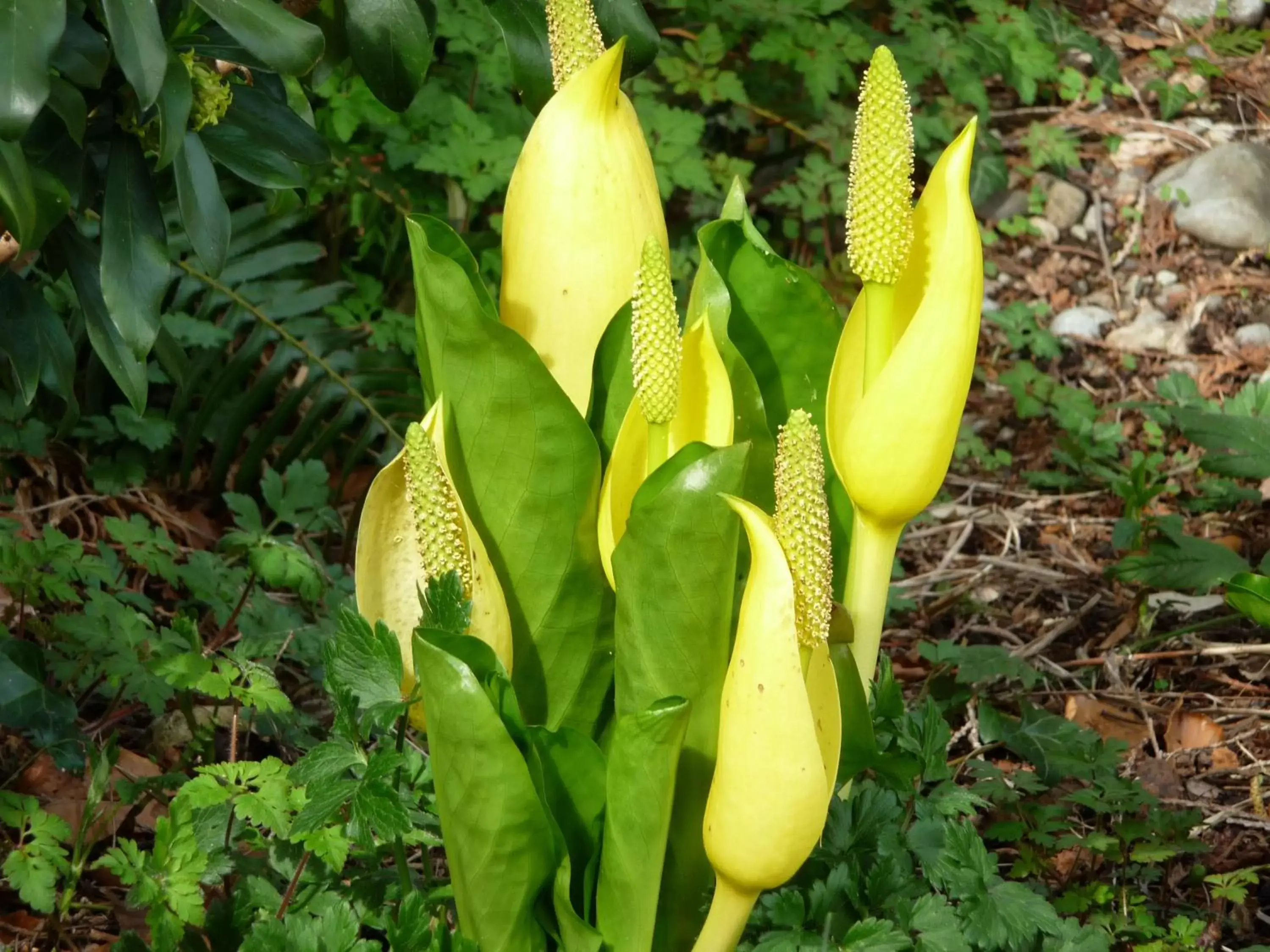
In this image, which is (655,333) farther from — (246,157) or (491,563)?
(246,157)

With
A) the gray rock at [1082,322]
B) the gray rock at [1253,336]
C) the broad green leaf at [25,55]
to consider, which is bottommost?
the gray rock at [1253,336]

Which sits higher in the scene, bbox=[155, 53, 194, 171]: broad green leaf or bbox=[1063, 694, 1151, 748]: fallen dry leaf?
bbox=[155, 53, 194, 171]: broad green leaf

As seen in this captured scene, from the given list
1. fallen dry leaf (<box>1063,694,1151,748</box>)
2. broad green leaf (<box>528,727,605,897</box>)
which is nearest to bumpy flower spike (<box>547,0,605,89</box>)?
broad green leaf (<box>528,727,605,897</box>)

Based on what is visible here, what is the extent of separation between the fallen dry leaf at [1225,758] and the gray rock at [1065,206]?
1.93 m

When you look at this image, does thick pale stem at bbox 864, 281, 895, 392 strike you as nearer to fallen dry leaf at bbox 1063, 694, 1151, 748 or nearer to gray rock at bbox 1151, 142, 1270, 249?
fallen dry leaf at bbox 1063, 694, 1151, 748

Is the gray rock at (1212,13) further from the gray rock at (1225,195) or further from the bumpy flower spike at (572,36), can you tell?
the bumpy flower spike at (572,36)

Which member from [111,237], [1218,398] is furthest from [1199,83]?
[111,237]

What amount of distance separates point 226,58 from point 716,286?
1.40ft

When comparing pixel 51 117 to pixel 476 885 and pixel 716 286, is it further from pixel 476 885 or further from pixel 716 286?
pixel 476 885

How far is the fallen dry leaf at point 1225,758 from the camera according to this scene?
1797mm

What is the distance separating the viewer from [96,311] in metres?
1.21

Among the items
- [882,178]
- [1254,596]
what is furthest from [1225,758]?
[882,178]

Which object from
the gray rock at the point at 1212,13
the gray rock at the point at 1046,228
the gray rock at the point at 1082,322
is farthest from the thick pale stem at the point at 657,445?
the gray rock at the point at 1212,13

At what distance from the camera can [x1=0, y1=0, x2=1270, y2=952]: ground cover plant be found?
95 cm
